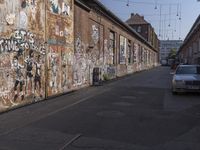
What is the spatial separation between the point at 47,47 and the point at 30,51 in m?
2.08

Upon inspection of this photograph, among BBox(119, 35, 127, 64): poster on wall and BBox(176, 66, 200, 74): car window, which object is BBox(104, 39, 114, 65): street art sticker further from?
BBox(176, 66, 200, 74): car window

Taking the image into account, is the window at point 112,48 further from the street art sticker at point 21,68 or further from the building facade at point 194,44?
the street art sticker at point 21,68

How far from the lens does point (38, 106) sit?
1487 cm

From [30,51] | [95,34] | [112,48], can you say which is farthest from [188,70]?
[112,48]

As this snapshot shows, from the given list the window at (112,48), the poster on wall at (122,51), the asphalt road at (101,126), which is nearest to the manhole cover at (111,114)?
the asphalt road at (101,126)

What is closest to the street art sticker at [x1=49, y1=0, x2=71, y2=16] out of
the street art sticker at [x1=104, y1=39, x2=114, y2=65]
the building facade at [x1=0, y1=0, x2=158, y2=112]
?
the building facade at [x1=0, y1=0, x2=158, y2=112]

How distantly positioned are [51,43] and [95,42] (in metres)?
11.1

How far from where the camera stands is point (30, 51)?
15609 millimetres

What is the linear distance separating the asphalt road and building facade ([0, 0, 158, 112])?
3.50 ft

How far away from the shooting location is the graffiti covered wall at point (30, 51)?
43.8 ft

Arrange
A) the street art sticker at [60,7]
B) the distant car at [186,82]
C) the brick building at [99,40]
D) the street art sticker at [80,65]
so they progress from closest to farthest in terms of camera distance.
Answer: the street art sticker at [60,7], the distant car at [186,82], the street art sticker at [80,65], the brick building at [99,40]

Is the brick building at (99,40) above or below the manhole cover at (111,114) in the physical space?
above

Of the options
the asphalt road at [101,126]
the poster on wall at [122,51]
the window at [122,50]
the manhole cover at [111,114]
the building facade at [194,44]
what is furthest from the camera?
the building facade at [194,44]

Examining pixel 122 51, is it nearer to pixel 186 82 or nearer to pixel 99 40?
pixel 99 40
